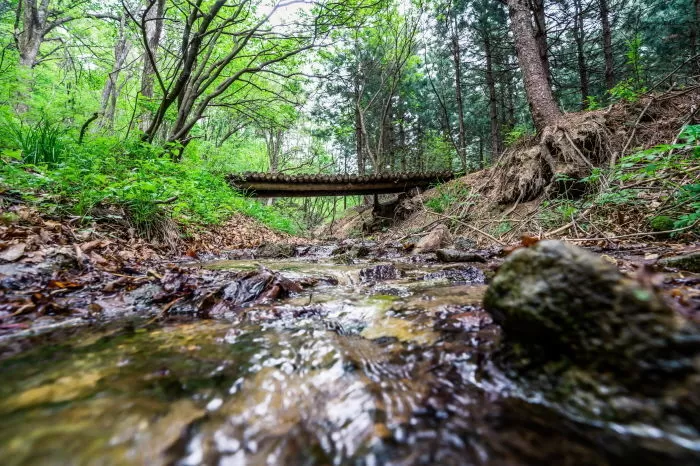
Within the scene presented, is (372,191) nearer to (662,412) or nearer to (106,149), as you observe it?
(106,149)

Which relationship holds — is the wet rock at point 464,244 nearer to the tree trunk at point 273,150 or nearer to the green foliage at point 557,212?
the green foliage at point 557,212

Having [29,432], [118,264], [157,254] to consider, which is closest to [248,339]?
[29,432]

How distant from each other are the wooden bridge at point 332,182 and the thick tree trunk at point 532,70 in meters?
4.82

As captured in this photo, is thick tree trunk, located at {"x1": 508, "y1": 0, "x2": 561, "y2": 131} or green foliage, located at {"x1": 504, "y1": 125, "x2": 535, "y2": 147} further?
green foliage, located at {"x1": 504, "y1": 125, "x2": 535, "y2": 147}

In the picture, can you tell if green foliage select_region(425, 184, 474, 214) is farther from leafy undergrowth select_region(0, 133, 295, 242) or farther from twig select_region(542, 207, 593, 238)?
leafy undergrowth select_region(0, 133, 295, 242)

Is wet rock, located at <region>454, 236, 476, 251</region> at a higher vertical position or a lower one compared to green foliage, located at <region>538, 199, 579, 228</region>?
lower

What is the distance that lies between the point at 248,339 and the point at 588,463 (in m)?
1.16

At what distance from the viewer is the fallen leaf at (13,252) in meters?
2.00

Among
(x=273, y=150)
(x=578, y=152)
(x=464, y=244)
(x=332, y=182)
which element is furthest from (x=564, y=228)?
(x=273, y=150)

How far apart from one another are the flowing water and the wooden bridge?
10136 millimetres

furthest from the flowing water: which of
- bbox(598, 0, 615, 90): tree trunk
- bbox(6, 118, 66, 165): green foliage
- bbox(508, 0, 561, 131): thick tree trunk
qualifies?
bbox(598, 0, 615, 90): tree trunk

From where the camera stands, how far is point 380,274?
115 inches

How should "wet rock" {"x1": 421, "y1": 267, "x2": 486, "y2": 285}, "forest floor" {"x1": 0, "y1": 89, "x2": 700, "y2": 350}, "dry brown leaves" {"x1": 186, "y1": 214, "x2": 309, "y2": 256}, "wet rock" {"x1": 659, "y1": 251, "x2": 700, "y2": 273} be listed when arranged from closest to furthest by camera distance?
"forest floor" {"x1": 0, "y1": 89, "x2": 700, "y2": 350}, "wet rock" {"x1": 659, "y1": 251, "x2": 700, "y2": 273}, "wet rock" {"x1": 421, "y1": 267, "x2": 486, "y2": 285}, "dry brown leaves" {"x1": 186, "y1": 214, "x2": 309, "y2": 256}

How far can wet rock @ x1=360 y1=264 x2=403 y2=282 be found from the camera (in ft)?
9.06
